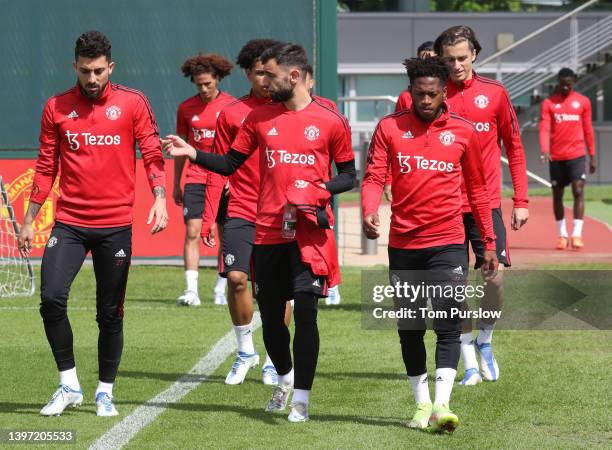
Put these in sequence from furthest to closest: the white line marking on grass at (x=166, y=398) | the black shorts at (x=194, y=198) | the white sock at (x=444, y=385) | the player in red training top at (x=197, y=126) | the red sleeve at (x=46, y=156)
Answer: the black shorts at (x=194, y=198) < the player in red training top at (x=197, y=126) < the red sleeve at (x=46, y=156) < the white sock at (x=444, y=385) < the white line marking on grass at (x=166, y=398)

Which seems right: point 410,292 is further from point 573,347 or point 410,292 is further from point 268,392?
point 573,347

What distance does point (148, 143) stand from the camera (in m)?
8.09

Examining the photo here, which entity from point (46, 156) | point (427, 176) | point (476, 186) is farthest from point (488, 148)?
point (46, 156)

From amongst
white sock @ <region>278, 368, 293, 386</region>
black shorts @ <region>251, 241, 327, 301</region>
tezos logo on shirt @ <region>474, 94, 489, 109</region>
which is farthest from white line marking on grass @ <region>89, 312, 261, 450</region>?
tezos logo on shirt @ <region>474, 94, 489, 109</region>

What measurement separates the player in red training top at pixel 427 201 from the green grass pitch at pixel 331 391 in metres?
0.50

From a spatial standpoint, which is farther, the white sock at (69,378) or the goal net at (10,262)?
the goal net at (10,262)

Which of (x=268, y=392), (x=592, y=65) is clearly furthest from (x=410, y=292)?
(x=592, y=65)

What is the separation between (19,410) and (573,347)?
4.62 m

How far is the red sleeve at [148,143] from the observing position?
8070 millimetres

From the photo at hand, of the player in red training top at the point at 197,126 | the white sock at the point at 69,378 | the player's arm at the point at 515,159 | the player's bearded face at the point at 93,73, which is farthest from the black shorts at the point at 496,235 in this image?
the player in red training top at the point at 197,126

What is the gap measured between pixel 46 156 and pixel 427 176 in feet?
7.67

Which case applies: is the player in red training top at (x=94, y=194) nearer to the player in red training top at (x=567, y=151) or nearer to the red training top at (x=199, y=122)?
the red training top at (x=199, y=122)

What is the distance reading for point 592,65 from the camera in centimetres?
3397

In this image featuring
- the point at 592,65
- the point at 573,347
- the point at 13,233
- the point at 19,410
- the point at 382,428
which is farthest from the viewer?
the point at 592,65
